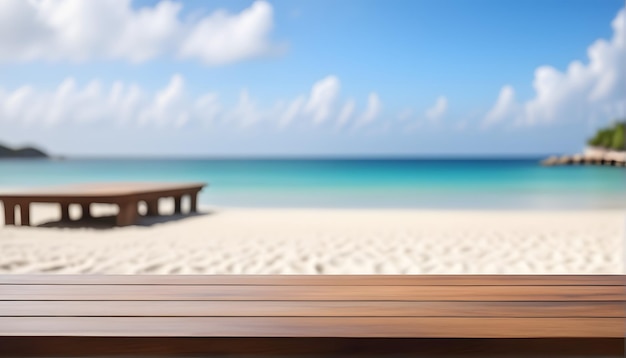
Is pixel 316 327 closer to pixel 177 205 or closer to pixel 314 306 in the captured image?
pixel 314 306

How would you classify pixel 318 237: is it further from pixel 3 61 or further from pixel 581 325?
pixel 3 61

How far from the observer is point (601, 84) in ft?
147

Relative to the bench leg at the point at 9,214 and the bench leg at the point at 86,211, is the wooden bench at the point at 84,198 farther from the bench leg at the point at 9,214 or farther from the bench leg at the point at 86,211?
the bench leg at the point at 86,211

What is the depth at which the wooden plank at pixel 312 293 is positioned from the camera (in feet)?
4.34

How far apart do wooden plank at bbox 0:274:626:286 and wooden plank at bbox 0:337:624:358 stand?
39cm

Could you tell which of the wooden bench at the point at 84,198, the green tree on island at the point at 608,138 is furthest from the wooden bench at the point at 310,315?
the green tree on island at the point at 608,138

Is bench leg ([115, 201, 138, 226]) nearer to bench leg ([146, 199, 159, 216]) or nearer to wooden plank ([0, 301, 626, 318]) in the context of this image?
bench leg ([146, 199, 159, 216])

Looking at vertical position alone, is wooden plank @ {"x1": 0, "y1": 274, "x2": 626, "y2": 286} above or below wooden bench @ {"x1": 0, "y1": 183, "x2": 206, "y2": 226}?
below

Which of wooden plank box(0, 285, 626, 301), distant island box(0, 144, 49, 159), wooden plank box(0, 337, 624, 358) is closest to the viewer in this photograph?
wooden plank box(0, 337, 624, 358)

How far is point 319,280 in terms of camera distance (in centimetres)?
150

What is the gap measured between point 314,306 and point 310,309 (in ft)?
0.08

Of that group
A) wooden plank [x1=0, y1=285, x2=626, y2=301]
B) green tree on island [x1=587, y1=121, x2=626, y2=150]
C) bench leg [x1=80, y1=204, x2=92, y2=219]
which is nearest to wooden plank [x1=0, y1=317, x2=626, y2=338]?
wooden plank [x1=0, y1=285, x2=626, y2=301]

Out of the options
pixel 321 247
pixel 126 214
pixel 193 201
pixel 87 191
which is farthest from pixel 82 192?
pixel 321 247

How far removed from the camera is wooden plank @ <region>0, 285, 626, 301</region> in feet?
4.34
